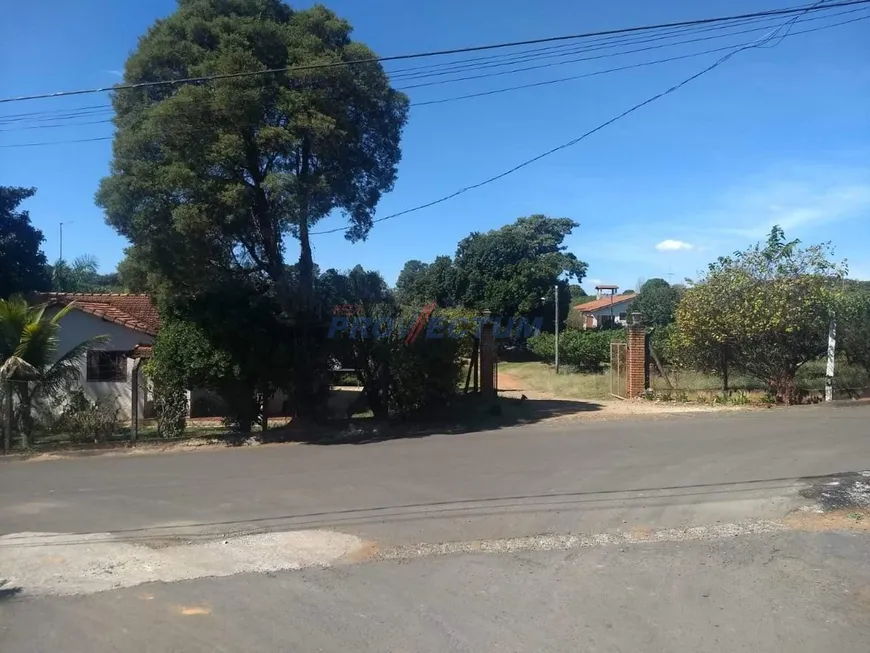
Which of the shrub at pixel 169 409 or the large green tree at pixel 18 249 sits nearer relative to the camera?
the shrub at pixel 169 409

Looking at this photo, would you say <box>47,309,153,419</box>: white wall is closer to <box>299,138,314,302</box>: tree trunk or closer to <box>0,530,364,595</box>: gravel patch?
<box>299,138,314,302</box>: tree trunk

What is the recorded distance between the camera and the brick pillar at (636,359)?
20.5 m

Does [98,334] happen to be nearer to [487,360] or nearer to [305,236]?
[305,236]

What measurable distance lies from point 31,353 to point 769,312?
56.9ft

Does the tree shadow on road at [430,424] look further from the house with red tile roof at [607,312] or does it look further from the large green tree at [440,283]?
the house with red tile roof at [607,312]

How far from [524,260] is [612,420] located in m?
32.3

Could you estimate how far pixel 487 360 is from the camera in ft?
66.8

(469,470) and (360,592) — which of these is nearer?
(360,592)

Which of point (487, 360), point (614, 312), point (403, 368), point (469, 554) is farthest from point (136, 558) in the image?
point (614, 312)

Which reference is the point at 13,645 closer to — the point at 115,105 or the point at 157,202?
the point at 157,202

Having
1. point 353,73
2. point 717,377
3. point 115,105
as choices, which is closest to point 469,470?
point 353,73

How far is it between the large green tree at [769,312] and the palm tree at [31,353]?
51.2 feet

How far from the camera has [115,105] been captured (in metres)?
15.9

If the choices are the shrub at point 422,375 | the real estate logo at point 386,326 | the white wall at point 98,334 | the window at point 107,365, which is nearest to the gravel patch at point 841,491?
the shrub at point 422,375
